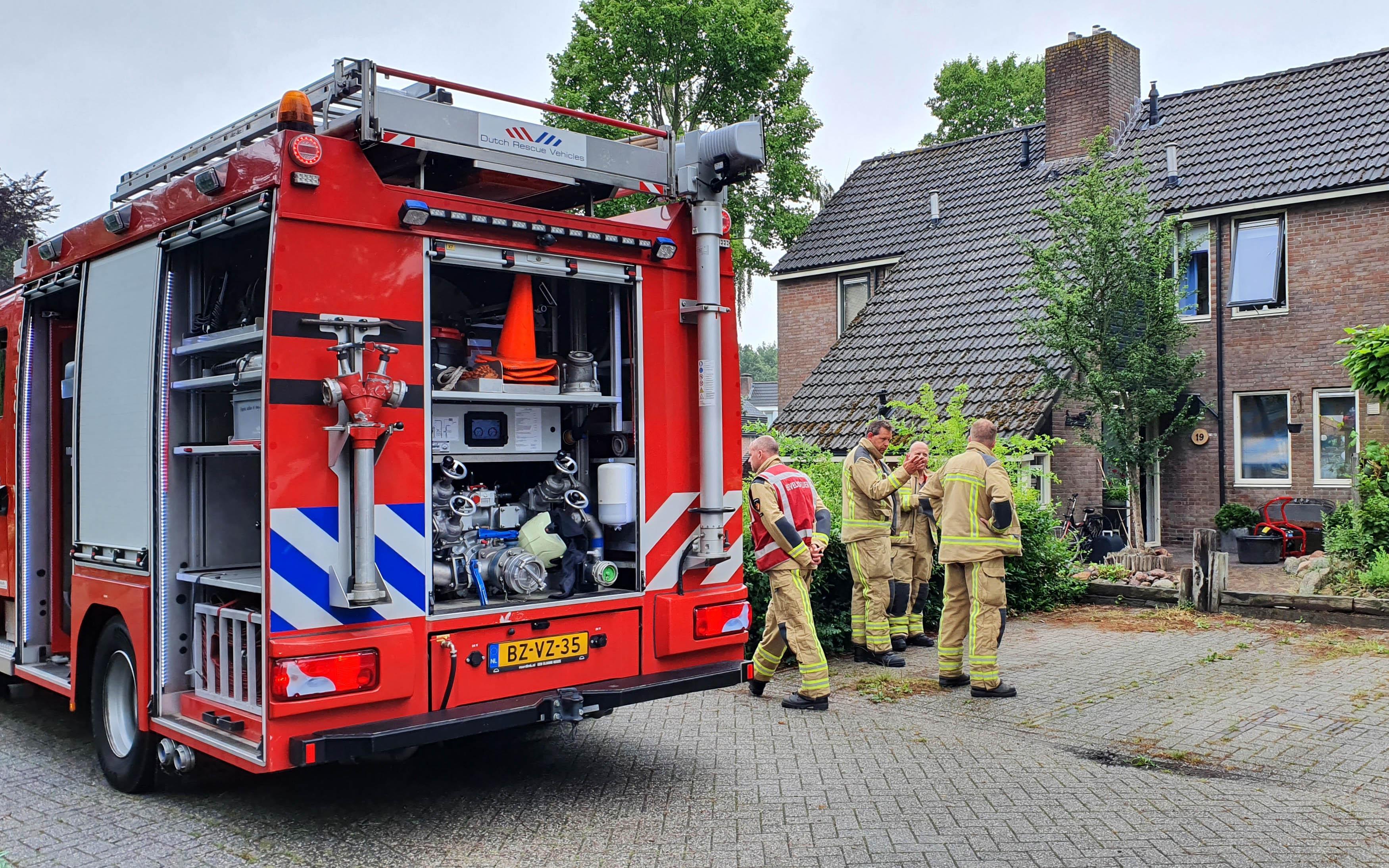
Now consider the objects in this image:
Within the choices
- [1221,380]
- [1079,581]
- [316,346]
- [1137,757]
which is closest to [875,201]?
[1221,380]

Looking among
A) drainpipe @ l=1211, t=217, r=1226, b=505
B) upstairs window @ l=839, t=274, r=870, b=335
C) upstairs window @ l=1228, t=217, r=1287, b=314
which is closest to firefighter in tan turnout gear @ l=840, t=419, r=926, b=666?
drainpipe @ l=1211, t=217, r=1226, b=505

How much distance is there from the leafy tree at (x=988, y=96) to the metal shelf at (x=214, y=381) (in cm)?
3370

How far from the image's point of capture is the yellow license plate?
5203 millimetres

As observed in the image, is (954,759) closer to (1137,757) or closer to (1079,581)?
(1137,757)

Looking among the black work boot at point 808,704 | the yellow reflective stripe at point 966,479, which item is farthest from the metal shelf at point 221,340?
the yellow reflective stripe at point 966,479

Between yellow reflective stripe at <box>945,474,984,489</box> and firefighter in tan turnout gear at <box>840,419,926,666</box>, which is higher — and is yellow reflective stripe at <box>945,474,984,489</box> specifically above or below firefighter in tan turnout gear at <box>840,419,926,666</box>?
above

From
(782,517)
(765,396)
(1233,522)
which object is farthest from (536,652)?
(765,396)

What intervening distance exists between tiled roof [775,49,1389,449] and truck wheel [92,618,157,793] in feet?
41.9

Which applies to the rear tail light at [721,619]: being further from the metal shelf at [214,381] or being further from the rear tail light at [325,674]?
the metal shelf at [214,381]

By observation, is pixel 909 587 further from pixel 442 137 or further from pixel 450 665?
pixel 442 137

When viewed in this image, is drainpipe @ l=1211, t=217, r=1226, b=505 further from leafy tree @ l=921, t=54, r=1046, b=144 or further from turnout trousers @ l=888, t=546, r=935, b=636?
leafy tree @ l=921, t=54, r=1046, b=144

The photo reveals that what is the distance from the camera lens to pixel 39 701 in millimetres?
8125

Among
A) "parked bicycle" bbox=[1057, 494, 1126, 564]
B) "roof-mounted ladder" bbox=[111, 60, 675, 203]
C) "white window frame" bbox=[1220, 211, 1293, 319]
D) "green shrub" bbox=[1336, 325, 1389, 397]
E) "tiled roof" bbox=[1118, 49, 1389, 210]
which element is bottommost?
"parked bicycle" bbox=[1057, 494, 1126, 564]

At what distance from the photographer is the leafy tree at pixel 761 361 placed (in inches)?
4064
